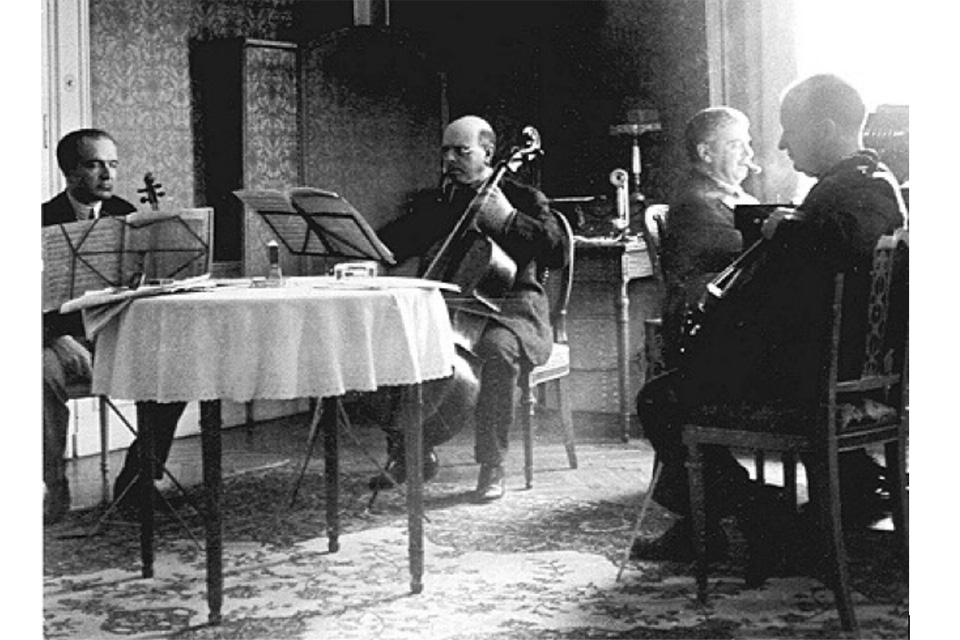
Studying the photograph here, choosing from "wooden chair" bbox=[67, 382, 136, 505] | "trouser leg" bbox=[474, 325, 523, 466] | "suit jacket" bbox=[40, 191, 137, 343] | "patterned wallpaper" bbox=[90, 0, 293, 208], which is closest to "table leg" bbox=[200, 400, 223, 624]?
"wooden chair" bbox=[67, 382, 136, 505]

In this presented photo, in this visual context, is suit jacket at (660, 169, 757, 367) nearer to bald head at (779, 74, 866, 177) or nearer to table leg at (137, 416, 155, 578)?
bald head at (779, 74, 866, 177)

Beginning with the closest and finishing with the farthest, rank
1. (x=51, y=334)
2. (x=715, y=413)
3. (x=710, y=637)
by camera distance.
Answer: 1. (x=710, y=637)
2. (x=715, y=413)
3. (x=51, y=334)

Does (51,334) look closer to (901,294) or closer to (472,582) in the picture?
(472,582)

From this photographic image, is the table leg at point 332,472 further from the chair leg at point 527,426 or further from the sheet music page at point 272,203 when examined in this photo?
the chair leg at point 527,426

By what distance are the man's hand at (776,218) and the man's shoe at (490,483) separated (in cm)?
155

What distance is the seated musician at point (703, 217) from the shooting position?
4.15 m

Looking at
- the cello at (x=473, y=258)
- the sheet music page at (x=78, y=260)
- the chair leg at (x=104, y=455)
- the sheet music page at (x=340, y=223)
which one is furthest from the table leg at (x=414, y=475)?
the chair leg at (x=104, y=455)

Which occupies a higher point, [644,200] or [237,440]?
[644,200]

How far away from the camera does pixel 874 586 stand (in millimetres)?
3289

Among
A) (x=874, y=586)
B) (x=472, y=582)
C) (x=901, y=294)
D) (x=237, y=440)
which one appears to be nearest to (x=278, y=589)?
(x=472, y=582)

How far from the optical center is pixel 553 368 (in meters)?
4.76

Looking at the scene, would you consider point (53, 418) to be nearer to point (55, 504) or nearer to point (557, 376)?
point (55, 504)

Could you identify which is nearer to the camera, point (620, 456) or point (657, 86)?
point (620, 456)

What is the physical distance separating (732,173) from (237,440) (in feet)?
8.05
